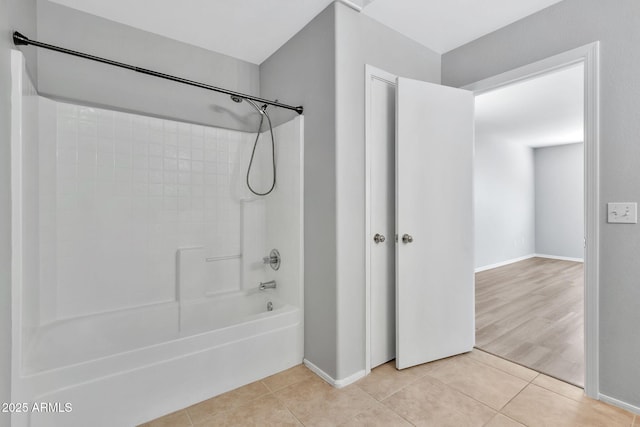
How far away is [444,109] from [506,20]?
71 cm

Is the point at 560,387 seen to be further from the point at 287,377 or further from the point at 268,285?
the point at 268,285

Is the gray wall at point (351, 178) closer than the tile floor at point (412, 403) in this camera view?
No

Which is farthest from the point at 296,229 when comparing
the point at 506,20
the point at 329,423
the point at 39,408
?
the point at 506,20

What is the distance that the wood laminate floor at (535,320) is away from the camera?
84.7 inches

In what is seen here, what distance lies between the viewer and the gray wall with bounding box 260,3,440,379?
1866mm

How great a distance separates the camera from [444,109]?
7.13 ft

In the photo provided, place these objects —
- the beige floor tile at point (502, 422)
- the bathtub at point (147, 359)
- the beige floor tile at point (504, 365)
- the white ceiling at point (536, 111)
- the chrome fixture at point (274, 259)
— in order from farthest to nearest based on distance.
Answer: the white ceiling at point (536, 111), the chrome fixture at point (274, 259), the beige floor tile at point (504, 365), the beige floor tile at point (502, 422), the bathtub at point (147, 359)

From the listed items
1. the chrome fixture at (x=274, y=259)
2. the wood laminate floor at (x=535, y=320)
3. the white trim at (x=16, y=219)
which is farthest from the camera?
the chrome fixture at (x=274, y=259)

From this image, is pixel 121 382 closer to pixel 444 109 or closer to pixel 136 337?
pixel 136 337

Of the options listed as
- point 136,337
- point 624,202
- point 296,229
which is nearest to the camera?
point 624,202

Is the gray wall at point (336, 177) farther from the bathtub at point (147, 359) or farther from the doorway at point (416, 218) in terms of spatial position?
the bathtub at point (147, 359)

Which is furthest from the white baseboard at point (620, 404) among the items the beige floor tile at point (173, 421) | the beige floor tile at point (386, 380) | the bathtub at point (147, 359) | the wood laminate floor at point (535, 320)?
the beige floor tile at point (173, 421)

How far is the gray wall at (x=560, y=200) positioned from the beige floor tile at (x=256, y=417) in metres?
7.12

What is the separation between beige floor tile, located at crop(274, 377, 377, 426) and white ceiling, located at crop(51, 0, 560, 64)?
2.45 meters
